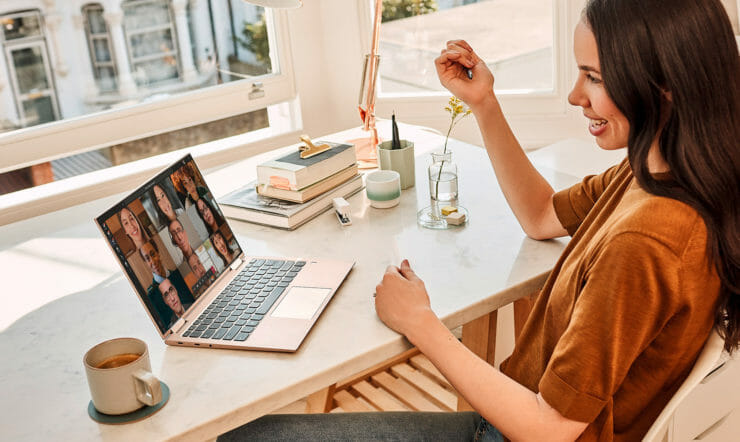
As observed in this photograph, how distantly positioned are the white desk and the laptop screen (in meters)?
0.09

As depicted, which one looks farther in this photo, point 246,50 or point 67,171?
point 246,50

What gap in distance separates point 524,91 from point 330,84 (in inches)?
27.9

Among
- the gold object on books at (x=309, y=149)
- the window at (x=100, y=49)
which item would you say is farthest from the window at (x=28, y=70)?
the gold object on books at (x=309, y=149)

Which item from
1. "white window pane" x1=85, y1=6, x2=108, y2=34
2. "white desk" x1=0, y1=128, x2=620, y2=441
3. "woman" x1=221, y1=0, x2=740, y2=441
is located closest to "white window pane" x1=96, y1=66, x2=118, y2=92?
"white window pane" x1=85, y1=6, x2=108, y2=34

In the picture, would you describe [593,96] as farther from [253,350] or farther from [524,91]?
[524,91]

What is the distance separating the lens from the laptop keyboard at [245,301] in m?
1.15

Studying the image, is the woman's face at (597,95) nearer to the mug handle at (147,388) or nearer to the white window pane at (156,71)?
the mug handle at (147,388)

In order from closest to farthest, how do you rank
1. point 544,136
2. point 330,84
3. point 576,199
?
1. point 576,199
2. point 544,136
3. point 330,84

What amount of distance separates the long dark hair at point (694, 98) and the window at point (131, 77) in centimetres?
168

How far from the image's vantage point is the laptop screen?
1077 mm

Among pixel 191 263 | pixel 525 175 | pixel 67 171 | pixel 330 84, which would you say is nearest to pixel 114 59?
pixel 67 171

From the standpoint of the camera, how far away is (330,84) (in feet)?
8.71

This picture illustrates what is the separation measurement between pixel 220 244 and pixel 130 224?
249 mm

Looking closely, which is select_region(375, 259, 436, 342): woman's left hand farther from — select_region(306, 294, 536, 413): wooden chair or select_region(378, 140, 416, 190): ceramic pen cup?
select_region(306, 294, 536, 413): wooden chair
